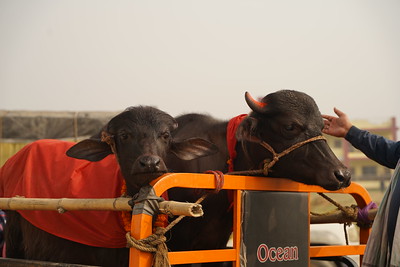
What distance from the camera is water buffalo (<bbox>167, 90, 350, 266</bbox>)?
3.32 m

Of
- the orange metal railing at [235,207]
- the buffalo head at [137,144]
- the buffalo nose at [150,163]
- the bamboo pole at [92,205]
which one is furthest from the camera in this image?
the buffalo head at [137,144]

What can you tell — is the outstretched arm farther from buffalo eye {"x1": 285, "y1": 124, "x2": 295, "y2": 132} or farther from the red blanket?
the red blanket

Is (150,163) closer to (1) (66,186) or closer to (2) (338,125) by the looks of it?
(1) (66,186)

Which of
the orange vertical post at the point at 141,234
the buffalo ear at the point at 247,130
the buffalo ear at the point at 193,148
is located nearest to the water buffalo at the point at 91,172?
the buffalo ear at the point at 193,148

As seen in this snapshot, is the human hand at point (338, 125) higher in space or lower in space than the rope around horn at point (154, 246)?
higher

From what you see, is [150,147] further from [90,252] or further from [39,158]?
[39,158]

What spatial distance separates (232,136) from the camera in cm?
383

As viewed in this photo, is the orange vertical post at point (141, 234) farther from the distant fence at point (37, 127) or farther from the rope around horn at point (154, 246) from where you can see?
the distant fence at point (37, 127)

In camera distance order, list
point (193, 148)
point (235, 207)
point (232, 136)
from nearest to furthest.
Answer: point (235, 207) → point (193, 148) → point (232, 136)

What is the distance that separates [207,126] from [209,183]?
140cm

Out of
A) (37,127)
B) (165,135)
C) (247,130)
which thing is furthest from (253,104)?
(37,127)

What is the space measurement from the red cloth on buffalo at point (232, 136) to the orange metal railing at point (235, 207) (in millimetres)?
544

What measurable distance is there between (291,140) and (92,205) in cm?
131

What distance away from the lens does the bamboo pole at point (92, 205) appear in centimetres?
233
